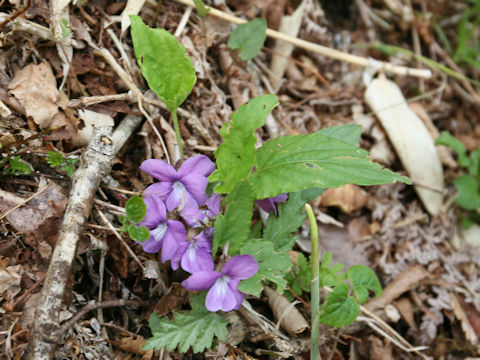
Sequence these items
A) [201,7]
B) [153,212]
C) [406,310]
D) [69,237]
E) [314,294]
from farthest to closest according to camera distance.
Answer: [406,310] → [201,7] → [314,294] → [153,212] → [69,237]

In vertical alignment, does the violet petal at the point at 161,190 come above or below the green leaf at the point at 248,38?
below

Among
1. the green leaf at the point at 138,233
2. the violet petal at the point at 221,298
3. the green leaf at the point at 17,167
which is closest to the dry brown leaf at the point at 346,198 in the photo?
the violet petal at the point at 221,298

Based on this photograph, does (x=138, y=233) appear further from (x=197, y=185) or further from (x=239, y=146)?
(x=239, y=146)

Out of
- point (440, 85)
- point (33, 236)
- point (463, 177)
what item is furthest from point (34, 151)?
point (440, 85)

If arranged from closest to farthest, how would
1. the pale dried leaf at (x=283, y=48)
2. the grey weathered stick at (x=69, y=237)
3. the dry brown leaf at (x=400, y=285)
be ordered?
the grey weathered stick at (x=69, y=237), the dry brown leaf at (x=400, y=285), the pale dried leaf at (x=283, y=48)

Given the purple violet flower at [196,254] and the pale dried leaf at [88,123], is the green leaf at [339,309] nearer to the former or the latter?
the purple violet flower at [196,254]

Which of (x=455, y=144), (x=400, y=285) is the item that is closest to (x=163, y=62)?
(x=400, y=285)

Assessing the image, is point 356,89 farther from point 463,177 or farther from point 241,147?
point 241,147

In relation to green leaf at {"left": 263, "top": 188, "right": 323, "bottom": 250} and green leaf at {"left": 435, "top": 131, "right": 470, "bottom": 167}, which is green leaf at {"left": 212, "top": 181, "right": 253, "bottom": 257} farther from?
green leaf at {"left": 435, "top": 131, "right": 470, "bottom": 167}
